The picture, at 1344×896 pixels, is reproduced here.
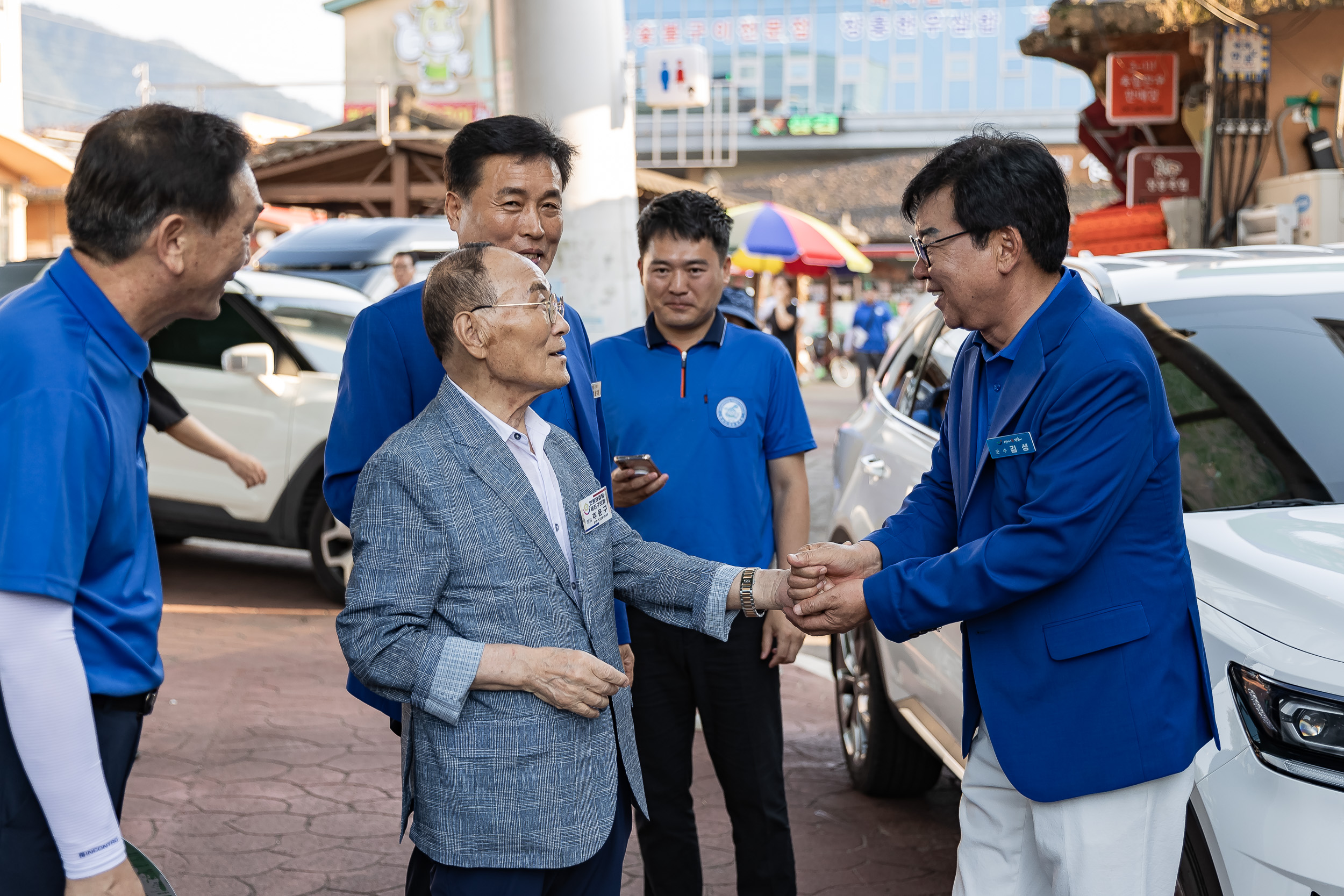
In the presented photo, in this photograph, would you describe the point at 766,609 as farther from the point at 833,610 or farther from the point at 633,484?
the point at 633,484

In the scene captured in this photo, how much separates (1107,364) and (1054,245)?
32 cm

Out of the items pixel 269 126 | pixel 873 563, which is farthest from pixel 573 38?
pixel 269 126

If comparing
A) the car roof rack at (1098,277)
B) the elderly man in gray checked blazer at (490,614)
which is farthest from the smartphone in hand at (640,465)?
the car roof rack at (1098,277)

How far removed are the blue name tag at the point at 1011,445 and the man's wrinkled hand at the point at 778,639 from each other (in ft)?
3.47

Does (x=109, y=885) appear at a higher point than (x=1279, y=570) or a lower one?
lower

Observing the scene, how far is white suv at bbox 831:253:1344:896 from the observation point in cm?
224

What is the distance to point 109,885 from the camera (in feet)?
5.78

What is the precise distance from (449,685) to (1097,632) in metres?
1.16

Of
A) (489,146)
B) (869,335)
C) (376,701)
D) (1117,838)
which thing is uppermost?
(489,146)

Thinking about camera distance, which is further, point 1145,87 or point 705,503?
point 1145,87

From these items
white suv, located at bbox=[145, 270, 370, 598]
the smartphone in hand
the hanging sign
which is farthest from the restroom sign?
the smartphone in hand

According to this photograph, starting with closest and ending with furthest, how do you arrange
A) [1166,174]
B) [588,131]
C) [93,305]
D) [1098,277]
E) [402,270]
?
1. [93,305]
2. [1098,277]
3. [588,131]
4. [402,270]
5. [1166,174]

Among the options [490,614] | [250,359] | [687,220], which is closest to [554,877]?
[490,614]

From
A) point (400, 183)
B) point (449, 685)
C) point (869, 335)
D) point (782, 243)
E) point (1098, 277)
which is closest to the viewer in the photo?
point (449, 685)
